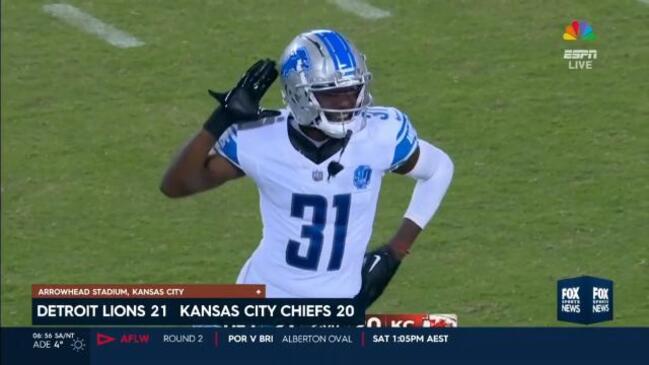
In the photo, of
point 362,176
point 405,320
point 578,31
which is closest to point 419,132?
point 578,31

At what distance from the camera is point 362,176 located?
11852 mm

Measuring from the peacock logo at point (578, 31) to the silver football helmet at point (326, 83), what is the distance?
794cm

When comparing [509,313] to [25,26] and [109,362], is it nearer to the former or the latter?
[109,362]

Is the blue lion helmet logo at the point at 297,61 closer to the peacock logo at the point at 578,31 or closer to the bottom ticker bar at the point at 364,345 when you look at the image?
the bottom ticker bar at the point at 364,345

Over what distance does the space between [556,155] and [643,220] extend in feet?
4.29

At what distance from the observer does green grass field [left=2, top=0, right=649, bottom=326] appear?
1591cm

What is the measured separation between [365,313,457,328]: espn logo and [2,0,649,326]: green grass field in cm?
130

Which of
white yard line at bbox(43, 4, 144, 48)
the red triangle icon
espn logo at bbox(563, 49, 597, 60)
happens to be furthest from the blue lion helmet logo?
white yard line at bbox(43, 4, 144, 48)

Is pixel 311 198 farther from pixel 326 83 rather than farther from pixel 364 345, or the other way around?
pixel 364 345

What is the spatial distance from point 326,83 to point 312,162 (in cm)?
52

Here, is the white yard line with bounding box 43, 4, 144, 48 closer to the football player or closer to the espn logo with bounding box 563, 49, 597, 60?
the espn logo with bounding box 563, 49, 597, 60

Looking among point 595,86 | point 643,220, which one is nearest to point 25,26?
point 595,86

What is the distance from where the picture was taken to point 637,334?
11.9 m

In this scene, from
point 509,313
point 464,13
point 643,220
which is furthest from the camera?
point 464,13
